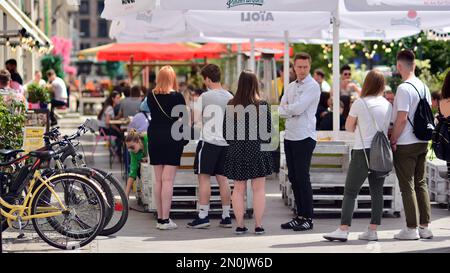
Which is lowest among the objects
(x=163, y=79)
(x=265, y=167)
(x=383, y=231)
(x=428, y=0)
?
(x=383, y=231)

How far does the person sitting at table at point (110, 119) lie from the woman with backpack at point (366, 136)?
9.12 metres

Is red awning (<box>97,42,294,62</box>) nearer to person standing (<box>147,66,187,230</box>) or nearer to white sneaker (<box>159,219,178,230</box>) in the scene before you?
person standing (<box>147,66,187,230</box>)

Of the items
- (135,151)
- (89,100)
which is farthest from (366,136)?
(89,100)

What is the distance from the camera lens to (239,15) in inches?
651

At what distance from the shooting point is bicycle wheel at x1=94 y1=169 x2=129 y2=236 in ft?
32.3

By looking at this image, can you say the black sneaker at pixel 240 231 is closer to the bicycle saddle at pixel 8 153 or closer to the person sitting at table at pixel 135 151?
the bicycle saddle at pixel 8 153

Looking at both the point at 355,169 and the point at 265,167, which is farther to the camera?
the point at 265,167

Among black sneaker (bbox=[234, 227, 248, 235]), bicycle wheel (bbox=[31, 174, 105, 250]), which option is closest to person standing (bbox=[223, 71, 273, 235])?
black sneaker (bbox=[234, 227, 248, 235])

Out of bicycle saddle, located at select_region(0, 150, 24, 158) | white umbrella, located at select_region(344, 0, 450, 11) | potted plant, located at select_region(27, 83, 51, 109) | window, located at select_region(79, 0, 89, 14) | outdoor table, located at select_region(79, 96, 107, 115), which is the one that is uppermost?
white umbrella, located at select_region(344, 0, 450, 11)

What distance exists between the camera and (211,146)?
1114cm

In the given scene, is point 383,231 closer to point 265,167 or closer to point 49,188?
point 265,167

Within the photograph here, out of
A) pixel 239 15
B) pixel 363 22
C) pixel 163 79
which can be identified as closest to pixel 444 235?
pixel 163 79

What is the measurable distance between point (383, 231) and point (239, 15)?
21.2 feet

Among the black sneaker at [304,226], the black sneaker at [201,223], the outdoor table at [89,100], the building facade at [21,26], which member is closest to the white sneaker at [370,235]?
the black sneaker at [304,226]
